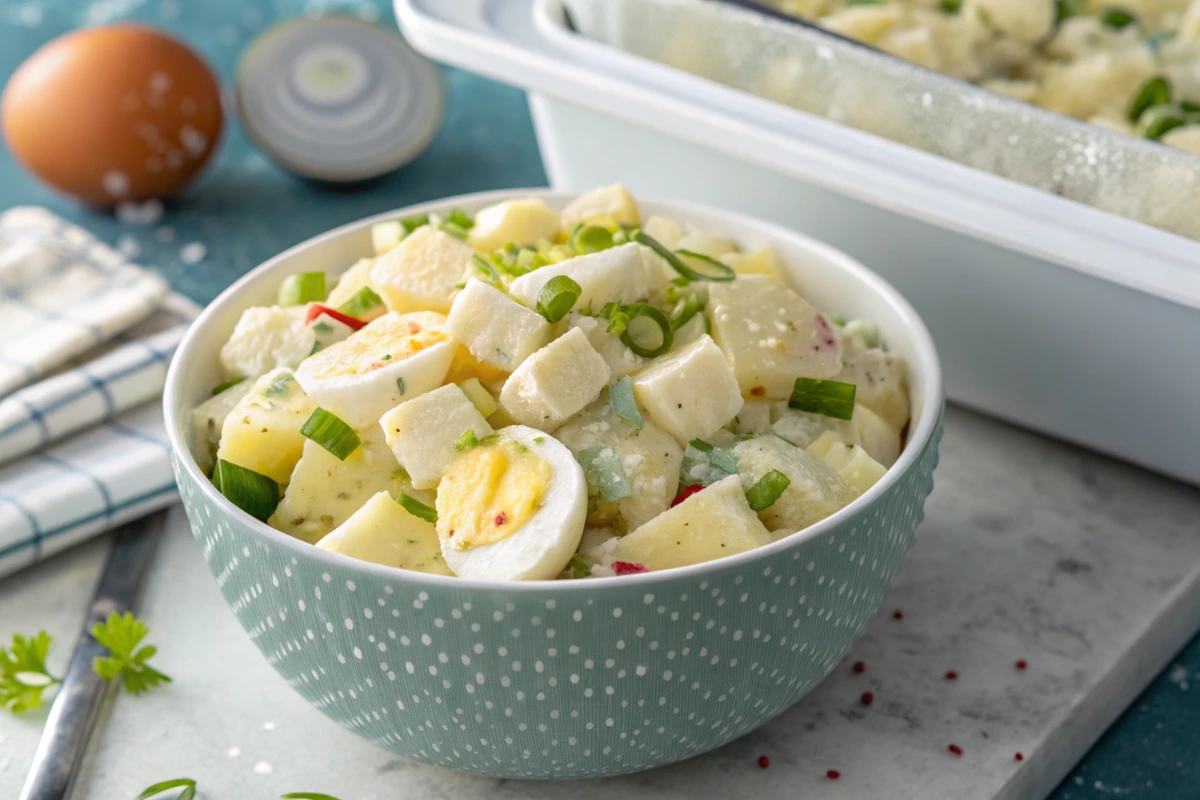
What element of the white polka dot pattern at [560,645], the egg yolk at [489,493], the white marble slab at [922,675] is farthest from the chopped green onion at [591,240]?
the white marble slab at [922,675]

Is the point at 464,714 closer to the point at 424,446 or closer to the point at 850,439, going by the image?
the point at 424,446

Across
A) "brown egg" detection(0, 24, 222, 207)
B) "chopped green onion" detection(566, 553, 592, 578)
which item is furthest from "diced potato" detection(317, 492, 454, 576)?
"brown egg" detection(0, 24, 222, 207)

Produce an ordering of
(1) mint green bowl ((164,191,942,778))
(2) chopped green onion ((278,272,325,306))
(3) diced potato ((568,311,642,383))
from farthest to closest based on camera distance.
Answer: (2) chopped green onion ((278,272,325,306)) → (3) diced potato ((568,311,642,383)) → (1) mint green bowl ((164,191,942,778))

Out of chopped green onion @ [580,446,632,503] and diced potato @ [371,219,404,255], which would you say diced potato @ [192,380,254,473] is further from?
chopped green onion @ [580,446,632,503]

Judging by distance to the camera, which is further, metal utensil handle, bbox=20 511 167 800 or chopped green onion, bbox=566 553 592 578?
metal utensil handle, bbox=20 511 167 800

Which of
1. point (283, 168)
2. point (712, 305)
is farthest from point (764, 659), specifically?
point (283, 168)

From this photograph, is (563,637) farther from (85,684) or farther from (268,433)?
(85,684)

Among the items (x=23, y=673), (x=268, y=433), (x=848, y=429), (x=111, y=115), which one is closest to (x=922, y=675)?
(x=848, y=429)
